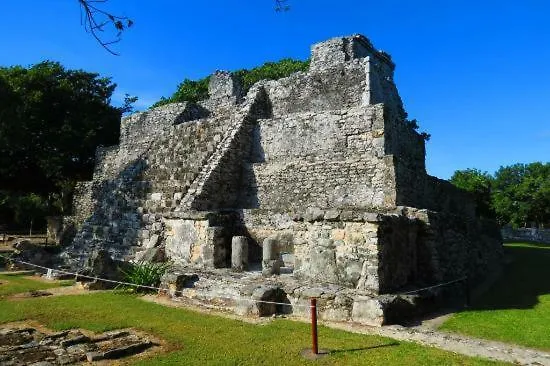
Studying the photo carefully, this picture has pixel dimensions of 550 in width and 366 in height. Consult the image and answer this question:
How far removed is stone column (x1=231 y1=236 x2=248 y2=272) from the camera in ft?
29.6

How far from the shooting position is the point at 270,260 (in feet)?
28.0

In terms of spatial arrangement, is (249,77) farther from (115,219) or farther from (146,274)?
(146,274)

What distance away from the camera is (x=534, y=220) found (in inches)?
1847

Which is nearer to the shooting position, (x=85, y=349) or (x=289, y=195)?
(x=85, y=349)

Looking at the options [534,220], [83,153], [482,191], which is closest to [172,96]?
[83,153]

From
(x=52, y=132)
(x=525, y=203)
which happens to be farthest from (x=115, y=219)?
(x=525, y=203)

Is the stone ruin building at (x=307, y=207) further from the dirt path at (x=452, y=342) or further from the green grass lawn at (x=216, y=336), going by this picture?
the green grass lawn at (x=216, y=336)

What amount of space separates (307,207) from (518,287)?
5.34 meters

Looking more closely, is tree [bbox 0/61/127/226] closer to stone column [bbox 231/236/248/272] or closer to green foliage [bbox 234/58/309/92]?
green foliage [bbox 234/58/309/92]

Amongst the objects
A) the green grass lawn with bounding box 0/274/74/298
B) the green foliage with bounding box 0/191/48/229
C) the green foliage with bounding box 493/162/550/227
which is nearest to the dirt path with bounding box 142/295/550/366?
the green grass lawn with bounding box 0/274/74/298

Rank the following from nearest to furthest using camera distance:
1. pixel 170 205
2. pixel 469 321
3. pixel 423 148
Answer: pixel 469 321 < pixel 170 205 < pixel 423 148

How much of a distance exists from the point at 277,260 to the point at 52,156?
22.0 metres

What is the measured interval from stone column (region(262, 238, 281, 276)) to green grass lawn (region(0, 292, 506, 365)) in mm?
1790

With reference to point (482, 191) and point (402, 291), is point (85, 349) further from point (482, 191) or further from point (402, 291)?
point (482, 191)
